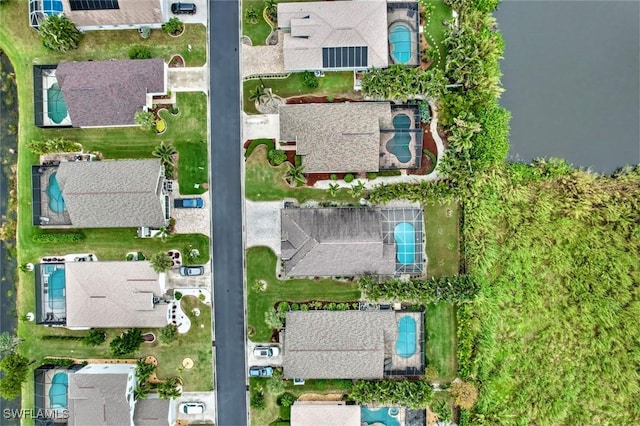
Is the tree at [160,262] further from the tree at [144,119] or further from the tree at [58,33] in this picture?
the tree at [58,33]

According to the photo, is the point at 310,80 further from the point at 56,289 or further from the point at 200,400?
the point at 200,400

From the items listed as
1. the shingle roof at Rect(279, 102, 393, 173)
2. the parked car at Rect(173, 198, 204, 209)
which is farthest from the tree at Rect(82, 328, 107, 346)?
the shingle roof at Rect(279, 102, 393, 173)

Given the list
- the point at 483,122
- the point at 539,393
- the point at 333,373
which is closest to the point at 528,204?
the point at 483,122

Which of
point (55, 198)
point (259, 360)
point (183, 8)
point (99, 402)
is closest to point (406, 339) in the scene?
point (259, 360)

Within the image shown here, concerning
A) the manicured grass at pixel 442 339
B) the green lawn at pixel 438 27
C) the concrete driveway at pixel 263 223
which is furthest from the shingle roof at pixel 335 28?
the manicured grass at pixel 442 339

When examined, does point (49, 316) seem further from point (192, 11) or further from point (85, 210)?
point (192, 11)

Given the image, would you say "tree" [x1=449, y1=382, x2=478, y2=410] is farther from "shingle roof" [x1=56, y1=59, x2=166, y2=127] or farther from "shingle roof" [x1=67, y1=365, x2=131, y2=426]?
"shingle roof" [x1=56, y1=59, x2=166, y2=127]
